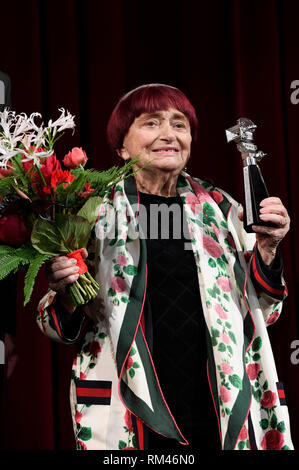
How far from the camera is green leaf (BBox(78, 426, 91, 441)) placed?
4.07 ft

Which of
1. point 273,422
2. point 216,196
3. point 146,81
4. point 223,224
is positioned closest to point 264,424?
point 273,422

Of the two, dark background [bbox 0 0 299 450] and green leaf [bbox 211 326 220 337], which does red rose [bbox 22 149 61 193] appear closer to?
green leaf [bbox 211 326 220 337]

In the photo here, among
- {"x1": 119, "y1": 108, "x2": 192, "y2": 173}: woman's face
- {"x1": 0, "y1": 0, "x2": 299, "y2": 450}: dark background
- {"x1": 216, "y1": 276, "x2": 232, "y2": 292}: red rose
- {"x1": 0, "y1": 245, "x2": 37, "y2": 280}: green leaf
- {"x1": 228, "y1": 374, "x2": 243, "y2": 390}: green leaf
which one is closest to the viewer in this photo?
{"x1": 0, "y1": 245, "x2": 37, "y2": 280}: green leaf

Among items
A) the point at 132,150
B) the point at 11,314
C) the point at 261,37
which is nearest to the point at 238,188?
the point at 261,37

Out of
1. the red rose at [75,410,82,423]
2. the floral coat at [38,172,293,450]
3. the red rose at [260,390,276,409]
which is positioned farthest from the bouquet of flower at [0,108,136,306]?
the red rose at [260,390,276,409]

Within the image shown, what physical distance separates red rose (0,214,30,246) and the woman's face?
368 millimetres

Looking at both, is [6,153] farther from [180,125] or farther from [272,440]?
[272,440]

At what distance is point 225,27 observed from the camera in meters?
2.22

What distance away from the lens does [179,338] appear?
1290 mm

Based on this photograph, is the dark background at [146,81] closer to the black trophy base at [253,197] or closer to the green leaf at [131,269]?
the green leaf at [131,269]

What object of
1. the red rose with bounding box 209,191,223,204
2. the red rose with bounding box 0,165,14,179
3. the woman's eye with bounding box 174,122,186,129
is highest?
the woman's eye with bounding box 174,122,186,129

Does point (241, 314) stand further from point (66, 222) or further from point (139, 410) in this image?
point (66, 222)

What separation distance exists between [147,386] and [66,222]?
36 cm

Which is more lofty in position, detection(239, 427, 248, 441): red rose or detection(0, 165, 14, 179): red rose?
detection(0, 165, 14, 179): red rose
